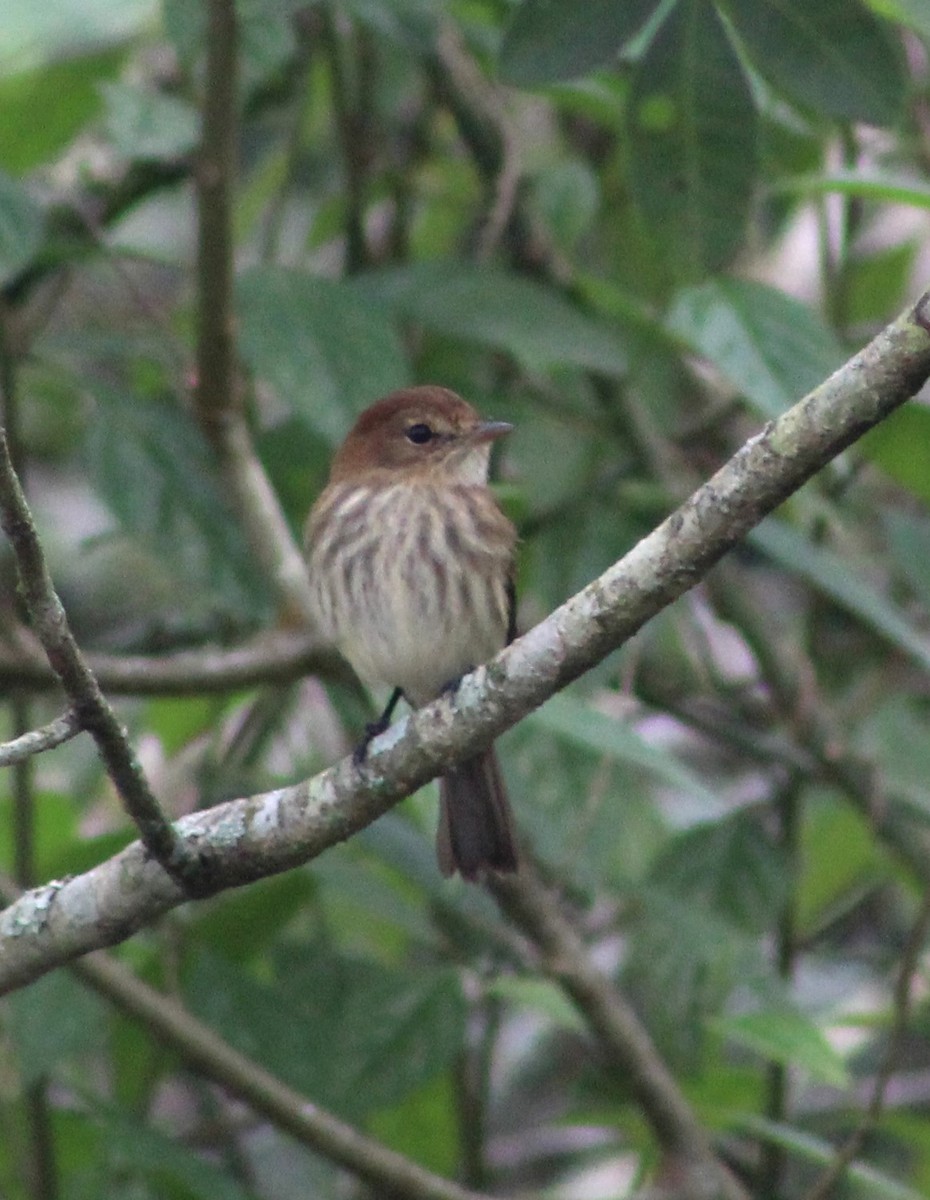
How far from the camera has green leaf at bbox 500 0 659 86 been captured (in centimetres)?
289

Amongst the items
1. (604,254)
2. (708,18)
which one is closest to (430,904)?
(604,254)

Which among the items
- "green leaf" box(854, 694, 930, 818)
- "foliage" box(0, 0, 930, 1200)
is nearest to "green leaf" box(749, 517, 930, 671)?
"foliage" box(0, 0, 930, 1200)

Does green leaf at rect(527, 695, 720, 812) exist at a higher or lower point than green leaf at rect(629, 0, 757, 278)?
lower

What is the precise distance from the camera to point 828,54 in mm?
2963

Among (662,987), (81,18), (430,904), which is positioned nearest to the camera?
(81,18)

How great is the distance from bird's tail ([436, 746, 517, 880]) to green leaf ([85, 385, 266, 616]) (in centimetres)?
54

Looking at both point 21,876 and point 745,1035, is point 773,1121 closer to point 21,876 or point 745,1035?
point 745,1035

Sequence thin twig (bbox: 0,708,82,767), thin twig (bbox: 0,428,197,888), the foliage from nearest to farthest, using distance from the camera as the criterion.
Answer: thin twig (bbox: 0,428,197,888) < thin twig (bbox: 0,708,82,767) < the foliage

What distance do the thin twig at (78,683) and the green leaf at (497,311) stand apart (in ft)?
4.59

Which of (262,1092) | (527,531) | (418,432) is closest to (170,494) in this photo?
(418,432)

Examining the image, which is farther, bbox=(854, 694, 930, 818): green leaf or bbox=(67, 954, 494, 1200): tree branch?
bbox=(854, 694, 930, 818): green leaf

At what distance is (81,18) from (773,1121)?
2.57m

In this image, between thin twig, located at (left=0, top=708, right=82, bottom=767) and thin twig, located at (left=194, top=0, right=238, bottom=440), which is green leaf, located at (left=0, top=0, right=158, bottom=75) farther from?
thin twig, located at (left=0, top=708, right=82, bottom=767)

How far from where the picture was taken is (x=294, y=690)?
4398 millimetres
